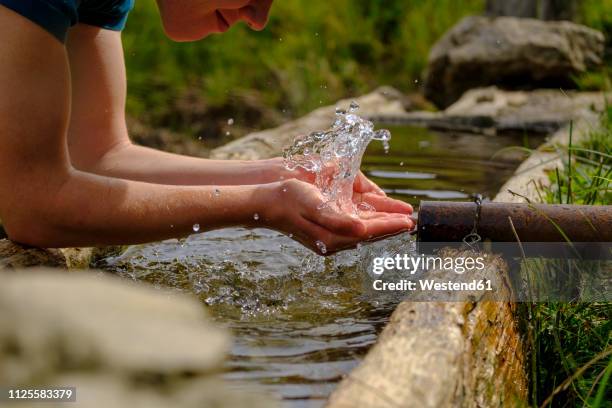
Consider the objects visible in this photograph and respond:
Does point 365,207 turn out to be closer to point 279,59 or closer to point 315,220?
point 315,220

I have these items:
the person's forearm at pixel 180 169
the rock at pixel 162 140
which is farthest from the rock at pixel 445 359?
the rock at pixel 162 140

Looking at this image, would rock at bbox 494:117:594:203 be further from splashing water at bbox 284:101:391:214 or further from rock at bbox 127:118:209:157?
rock at bbox 127:118:209:157

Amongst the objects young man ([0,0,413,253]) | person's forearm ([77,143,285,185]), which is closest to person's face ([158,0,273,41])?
young man ([0,0,413,253])

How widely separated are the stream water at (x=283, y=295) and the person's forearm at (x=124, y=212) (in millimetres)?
251

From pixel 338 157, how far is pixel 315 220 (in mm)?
541

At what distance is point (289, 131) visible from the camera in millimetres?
5273

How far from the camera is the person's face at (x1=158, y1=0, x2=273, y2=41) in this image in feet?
9.36

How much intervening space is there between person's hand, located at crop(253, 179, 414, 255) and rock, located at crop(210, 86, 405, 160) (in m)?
0.93

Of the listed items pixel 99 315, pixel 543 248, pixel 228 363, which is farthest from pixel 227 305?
pixel 99 315

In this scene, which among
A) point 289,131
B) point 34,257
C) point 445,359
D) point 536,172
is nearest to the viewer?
point 445,359

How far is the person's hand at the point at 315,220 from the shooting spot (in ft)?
8.25

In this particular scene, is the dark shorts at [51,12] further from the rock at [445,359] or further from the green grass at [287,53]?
the green grass at [287,53]

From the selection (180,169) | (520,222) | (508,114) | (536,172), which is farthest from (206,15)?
(508,114)

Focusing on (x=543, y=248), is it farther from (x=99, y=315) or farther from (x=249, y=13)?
(x=99, y=315)
